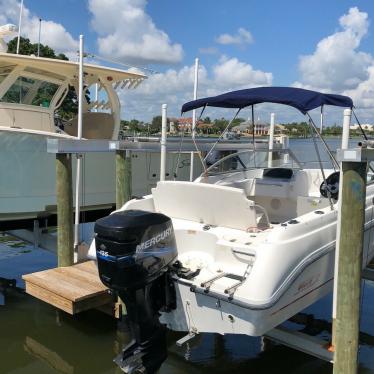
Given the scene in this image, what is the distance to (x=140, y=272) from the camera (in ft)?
11.7

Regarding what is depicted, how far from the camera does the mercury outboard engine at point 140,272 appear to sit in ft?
11.6

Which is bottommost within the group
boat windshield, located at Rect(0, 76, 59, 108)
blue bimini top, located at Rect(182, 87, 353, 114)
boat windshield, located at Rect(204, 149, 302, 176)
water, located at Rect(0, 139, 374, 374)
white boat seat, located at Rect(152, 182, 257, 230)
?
water, located at Rect(0, 139, 374, 374)

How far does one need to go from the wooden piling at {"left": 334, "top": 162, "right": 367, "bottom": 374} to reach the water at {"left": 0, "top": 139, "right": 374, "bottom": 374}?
50.8 inches

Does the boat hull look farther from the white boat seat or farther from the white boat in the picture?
the white boat seat

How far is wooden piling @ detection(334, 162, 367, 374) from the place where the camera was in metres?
3.50

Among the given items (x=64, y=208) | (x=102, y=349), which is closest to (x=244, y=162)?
(x=64, y=208)

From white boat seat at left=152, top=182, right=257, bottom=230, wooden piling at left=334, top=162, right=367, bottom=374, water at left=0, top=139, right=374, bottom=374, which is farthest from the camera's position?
water at left=0, top=139, right=374, bottom=374

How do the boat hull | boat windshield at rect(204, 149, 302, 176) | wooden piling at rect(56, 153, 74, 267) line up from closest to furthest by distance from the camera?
wooden piling at rect(56, 153, 74, 267) → boat windshield at rect(204, 149, 302, 176) → the boat hull

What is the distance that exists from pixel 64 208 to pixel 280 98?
9.54 feet

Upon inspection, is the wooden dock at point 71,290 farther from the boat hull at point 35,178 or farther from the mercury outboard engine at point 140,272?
the boat hull at point 35,178

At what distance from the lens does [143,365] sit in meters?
3.72

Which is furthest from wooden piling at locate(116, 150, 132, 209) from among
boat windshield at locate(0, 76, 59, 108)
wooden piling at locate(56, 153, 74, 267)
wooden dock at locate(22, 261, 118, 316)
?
boat windshield at locate(0, 76, 59, 108)

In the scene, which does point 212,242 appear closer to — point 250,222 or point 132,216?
point 250,222

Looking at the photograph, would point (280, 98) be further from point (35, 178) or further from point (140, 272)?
point (35, 178)
